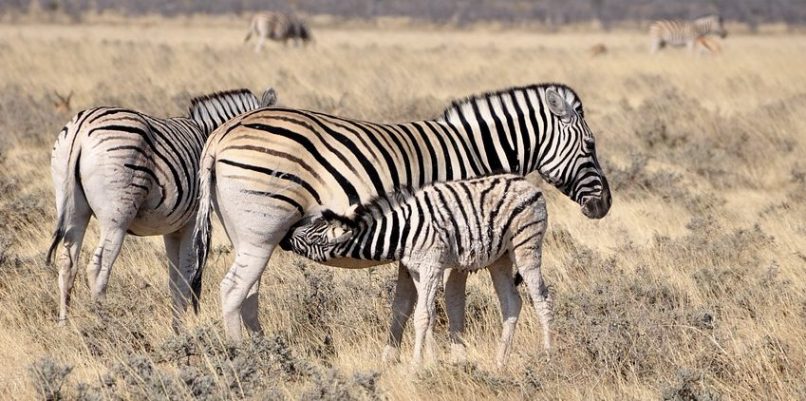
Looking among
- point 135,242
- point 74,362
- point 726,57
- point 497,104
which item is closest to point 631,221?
point 497,104

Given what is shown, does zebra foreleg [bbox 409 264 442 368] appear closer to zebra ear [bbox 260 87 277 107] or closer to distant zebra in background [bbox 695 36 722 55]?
zebra ear [bbox 260 87 277 107]

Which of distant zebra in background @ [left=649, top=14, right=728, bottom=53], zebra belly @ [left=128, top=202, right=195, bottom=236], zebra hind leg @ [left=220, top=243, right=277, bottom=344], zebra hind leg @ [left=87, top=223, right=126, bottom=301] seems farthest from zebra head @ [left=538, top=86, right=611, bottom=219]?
distant zebra in background @ [left=649, top=14, right=728, bottom=53]

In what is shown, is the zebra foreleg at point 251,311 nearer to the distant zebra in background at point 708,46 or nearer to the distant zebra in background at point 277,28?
the distant zebra in background at point 708,46

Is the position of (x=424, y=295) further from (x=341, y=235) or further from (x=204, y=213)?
(x=204, y=213)

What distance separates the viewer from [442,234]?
555cm

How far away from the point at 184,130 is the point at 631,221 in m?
4.92

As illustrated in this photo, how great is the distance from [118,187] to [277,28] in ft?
81.7

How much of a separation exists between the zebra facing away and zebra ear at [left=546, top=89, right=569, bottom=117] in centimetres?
89

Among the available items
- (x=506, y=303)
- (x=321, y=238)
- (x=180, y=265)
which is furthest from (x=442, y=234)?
(x=180, y=265)

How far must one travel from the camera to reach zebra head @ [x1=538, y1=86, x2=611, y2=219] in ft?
22.0

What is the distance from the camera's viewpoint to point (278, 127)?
19.3 feet

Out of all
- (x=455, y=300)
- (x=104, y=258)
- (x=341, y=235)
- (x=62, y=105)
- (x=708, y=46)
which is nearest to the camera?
(x=341, y=235)

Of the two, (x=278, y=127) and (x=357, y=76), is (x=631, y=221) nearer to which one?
(x=278, y=127)

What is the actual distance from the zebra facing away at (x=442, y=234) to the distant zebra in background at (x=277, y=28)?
24.8m
